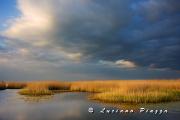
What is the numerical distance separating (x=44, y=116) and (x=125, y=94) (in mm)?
8266

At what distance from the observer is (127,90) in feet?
77.7

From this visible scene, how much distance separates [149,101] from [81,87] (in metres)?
13.7

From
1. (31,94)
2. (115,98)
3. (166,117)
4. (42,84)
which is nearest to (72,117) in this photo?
Answer: (166,117)

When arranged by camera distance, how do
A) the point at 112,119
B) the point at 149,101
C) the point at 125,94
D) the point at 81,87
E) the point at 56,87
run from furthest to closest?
the point at 56,87 → the point at 81,87 → the point at 125,94 → the point at 149,101 → the point at 112,119

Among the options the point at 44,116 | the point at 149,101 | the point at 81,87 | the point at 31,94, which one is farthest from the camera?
the point at 81,87

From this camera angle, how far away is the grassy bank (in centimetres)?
2023

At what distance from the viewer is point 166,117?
13609mm

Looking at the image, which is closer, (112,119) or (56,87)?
(112,119)

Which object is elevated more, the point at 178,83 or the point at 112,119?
the point at 178,83

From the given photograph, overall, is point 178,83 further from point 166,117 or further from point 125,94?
point 166,117

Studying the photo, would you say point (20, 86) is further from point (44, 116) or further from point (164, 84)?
point (44, 116)

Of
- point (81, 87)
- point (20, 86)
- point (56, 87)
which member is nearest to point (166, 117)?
point (81, 87)

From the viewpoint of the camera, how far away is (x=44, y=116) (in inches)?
559

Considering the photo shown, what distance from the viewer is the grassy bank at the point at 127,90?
2023 cm
